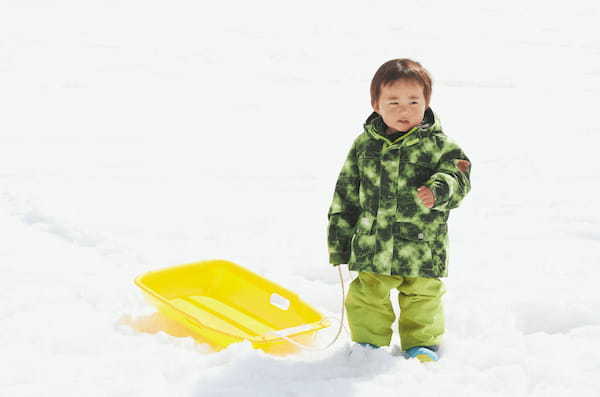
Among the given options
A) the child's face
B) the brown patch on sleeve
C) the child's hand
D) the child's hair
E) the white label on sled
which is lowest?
the white label on sled

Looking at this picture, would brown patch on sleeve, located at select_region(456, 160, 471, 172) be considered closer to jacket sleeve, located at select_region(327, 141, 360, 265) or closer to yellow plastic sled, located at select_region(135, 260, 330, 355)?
jacket sleeve, located at select_region(327, 141, 360, 265)

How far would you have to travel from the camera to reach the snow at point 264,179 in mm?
2205

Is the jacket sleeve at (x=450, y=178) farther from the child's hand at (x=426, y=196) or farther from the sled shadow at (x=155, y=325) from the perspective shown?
the sled shadow at (x=155, y=325)

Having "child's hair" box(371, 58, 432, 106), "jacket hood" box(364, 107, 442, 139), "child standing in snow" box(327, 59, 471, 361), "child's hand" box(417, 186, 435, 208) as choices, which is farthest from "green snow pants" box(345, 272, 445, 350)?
"child's hair" box(371, 58, 432, 106)

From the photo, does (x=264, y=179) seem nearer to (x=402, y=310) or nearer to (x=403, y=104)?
(x=402, y=310)

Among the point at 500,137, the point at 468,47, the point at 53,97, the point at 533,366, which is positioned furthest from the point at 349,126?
the point at 533,366

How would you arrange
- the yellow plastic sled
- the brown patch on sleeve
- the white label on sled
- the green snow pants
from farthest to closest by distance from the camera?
the white label on sled, the yellow plastic sled, the green snow pants, the brown patch on sleeve

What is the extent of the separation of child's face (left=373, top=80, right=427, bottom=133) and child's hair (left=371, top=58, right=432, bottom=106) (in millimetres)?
12

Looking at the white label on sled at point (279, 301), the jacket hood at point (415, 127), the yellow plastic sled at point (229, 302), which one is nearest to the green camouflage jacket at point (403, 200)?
the jacket hood at point (415, 127)

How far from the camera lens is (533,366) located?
7.17 feet

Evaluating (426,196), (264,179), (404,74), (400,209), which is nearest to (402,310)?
(400,209)

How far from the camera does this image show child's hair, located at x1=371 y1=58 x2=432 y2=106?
7.13 ft

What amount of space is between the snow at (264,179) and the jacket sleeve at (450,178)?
1.63 feet

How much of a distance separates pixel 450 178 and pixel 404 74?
0.34 m
